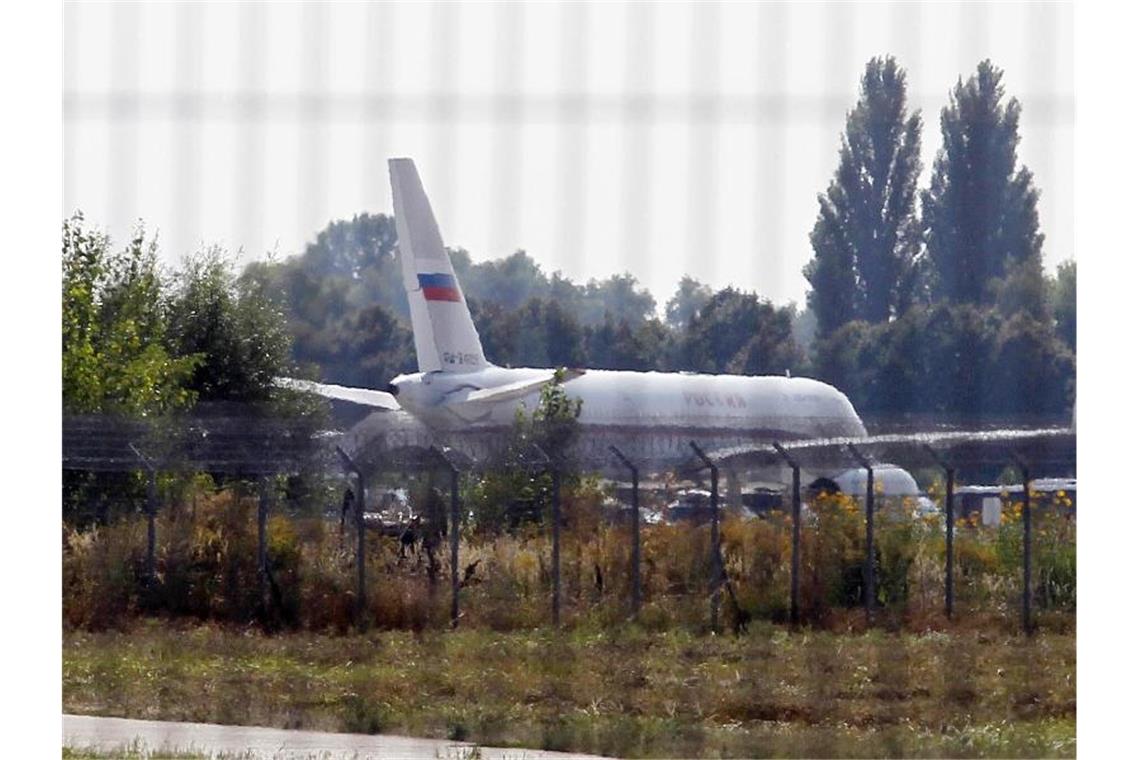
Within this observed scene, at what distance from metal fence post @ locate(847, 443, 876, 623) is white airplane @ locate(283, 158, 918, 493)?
0.53 ft

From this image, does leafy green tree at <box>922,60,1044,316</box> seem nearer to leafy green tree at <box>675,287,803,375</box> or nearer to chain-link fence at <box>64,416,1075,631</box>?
leafy green tree at <box>675,287,803,375</box>

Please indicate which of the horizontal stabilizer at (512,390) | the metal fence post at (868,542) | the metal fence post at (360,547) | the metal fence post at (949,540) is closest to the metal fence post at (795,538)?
the metal fence post at (868,542)

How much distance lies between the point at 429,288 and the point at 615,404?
1.82 metres

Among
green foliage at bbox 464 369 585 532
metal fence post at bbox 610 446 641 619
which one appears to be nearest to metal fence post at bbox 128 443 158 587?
green foliage at bbox 464 369 585 532

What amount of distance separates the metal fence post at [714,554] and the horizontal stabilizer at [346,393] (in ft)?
8.57

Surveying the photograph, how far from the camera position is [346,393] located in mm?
12297

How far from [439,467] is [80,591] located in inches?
84.9

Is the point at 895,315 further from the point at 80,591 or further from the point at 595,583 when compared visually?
the point at 80,591

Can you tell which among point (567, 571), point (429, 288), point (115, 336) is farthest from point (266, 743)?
point (115, 336)

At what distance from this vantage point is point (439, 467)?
10.7 metres

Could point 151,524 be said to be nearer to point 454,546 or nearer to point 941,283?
point 454,546

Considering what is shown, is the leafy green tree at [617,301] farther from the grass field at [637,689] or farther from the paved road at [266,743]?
the paved road at [266,743]

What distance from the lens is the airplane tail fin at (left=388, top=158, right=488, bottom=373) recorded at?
353 inches

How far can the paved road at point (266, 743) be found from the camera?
7562 millimetres
